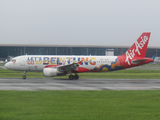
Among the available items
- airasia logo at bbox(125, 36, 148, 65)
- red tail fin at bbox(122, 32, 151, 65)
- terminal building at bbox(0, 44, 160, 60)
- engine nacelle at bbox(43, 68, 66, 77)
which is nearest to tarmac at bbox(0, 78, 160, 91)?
engine nacelle at bbox(43, 68, 66, 77)

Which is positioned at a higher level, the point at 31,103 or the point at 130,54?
the point at 130,54

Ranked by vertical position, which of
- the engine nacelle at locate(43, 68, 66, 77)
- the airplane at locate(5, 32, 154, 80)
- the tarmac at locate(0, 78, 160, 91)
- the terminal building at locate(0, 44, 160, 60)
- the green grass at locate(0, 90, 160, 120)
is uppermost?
the terminal building at locate(0, 44, 160, 60)

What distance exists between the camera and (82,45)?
107 meters

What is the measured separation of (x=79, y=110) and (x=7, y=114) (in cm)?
344

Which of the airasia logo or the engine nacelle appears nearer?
the engine nacelle

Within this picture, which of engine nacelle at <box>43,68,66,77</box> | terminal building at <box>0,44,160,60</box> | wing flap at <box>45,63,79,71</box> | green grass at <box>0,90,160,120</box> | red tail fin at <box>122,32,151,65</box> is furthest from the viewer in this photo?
terminal building at <box>0,44,160,60</box>

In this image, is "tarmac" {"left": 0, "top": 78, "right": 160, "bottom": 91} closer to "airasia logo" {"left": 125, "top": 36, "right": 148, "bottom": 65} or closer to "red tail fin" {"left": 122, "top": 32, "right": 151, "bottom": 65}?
"red tail fin" {"left": 122, "top": 32, "right": 151, "bottom": 65}

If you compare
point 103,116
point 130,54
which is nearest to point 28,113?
point 103,116

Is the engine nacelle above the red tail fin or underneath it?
underneath

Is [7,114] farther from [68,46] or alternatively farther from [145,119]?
[68,46]

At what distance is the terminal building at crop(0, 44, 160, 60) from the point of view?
104 metres

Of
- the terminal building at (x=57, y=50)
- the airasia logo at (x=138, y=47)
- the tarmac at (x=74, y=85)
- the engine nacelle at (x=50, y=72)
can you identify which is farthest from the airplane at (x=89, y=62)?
the terminal building at (x=57, y=50)

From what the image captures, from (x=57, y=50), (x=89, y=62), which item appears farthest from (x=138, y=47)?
(x=57, y=50)

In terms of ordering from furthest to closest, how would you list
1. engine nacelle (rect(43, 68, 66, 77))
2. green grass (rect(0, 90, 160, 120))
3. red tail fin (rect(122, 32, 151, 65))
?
red tail fin (rect(122, 32, 151, 65)) → engine nacelle (rect(43, 68, 66, 77)) → green grass (rect(0, 90, 160, 120))
